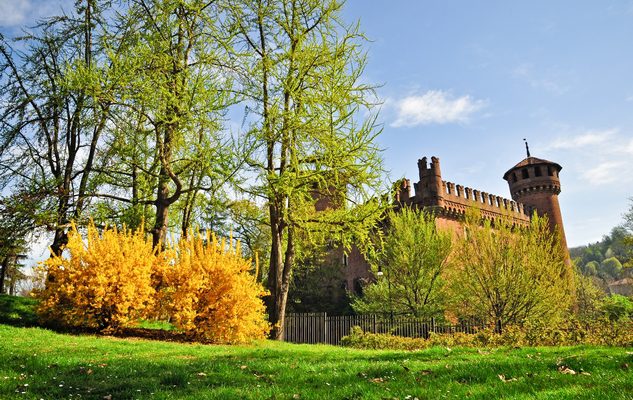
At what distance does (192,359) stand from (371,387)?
405 cm

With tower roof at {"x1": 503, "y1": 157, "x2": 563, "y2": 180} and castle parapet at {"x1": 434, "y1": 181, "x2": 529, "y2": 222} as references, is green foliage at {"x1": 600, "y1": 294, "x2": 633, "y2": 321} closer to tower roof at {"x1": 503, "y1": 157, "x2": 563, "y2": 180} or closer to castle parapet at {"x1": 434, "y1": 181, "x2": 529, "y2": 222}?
castle parapet at {"x1": 434, "y1": 181, "x2": 529, "y2": 222}

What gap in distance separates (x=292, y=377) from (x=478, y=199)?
30008 mm

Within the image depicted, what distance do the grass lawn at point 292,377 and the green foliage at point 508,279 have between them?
37.9ft

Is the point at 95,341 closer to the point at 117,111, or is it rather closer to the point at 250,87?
the point at 117,111

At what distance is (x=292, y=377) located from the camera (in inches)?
247

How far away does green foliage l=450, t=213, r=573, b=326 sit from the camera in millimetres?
18453

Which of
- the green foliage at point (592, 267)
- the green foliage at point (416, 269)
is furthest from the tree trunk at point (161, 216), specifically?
the green foliage at point (592, 267)

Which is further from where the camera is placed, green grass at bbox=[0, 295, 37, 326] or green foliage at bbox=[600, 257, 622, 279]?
green foliage at bbox=[600, 257, 622, 279]

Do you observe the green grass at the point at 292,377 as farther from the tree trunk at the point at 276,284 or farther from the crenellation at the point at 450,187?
the crenellation at the point at 450,187

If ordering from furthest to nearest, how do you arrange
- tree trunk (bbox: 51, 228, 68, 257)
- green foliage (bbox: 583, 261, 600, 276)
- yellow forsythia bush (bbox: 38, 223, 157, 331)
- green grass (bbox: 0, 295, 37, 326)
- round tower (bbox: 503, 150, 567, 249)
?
green foliage (bbox: 583, 261, 600, 276) → round tower (bbox: 503, 150, 567, 249) → tree trunk (bbox: 51, 228, 68, 257) → green grass (bbox: 0, 295, 37, 326) → yellow forsythia bush (bbox: 38, 223, 157, 331)

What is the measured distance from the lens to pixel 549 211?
129ft

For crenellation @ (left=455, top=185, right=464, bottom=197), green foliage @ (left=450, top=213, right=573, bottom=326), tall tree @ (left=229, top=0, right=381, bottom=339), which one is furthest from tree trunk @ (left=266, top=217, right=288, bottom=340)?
crenellation @ (left=455, top=185, right=464, bottom=197)

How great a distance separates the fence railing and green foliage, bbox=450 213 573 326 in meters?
1.33

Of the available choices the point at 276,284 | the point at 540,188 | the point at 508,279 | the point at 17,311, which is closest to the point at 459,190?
the point at 540,188
